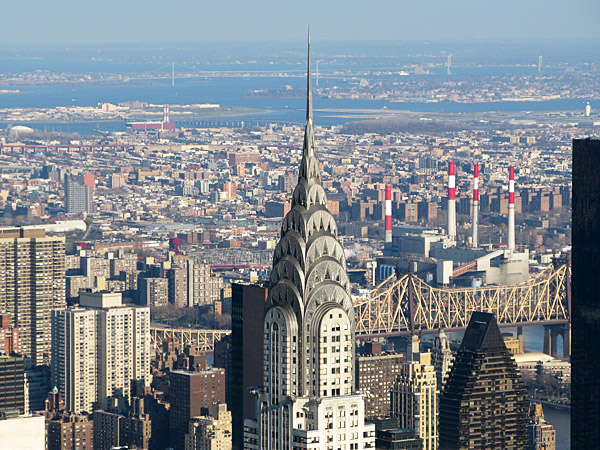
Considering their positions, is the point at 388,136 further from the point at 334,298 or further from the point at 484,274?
the point at 334,298

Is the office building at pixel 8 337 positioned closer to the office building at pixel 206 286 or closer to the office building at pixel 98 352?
the office building at pixel 98 352

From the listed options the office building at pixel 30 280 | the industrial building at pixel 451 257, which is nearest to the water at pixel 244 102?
the industrial building at pixel 451 257

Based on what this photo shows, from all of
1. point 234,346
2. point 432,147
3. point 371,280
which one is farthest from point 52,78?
point 234,346

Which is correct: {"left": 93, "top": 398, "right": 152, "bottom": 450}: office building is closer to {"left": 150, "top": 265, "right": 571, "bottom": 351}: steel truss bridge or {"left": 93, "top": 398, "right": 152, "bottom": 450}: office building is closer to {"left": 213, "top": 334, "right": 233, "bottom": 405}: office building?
{"left": 213, "top": 334, "right": 233, "bottom": 405}: office building

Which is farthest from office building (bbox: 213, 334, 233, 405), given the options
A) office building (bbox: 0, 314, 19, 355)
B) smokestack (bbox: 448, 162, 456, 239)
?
smokestack (bbox: 448, 162, 456, 239)

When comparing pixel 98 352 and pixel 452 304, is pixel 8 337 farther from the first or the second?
pixel 452 304

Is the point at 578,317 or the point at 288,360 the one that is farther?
the point at 578,317

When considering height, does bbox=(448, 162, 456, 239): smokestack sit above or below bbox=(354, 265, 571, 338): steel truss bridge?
above
